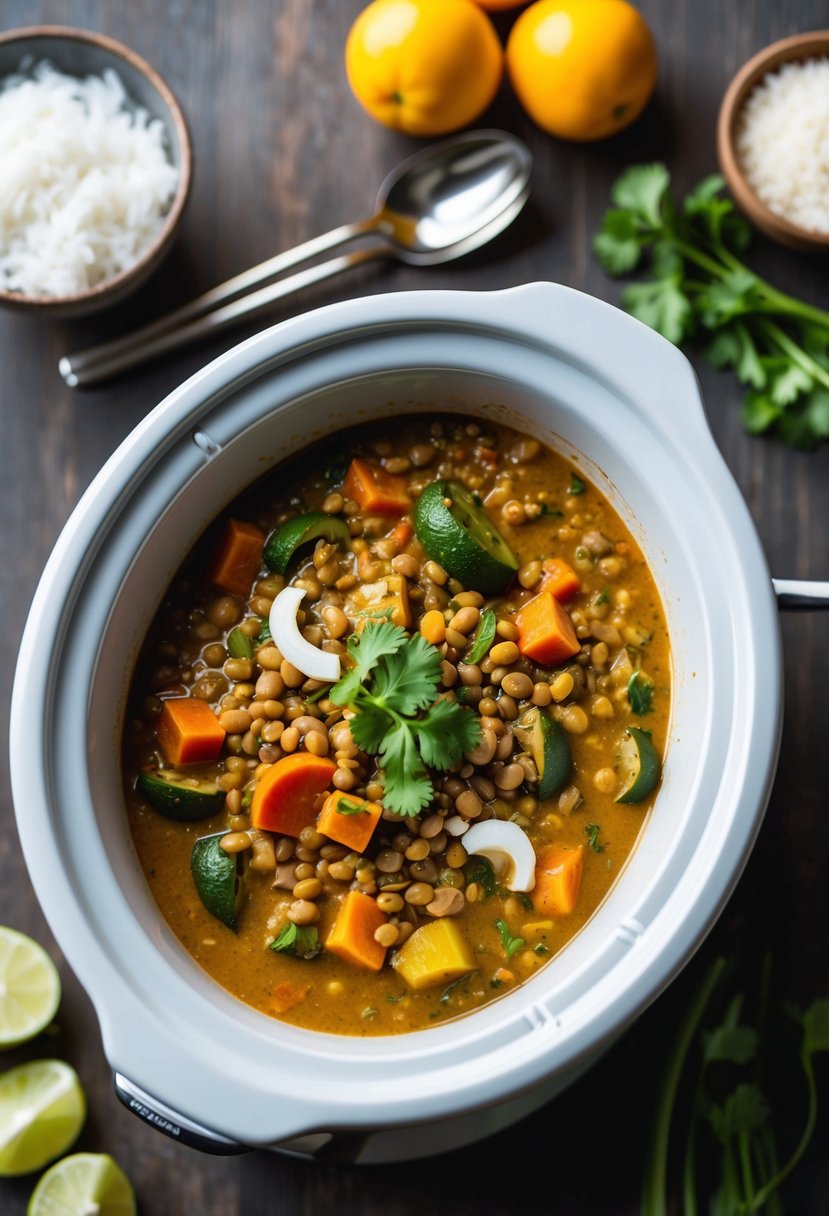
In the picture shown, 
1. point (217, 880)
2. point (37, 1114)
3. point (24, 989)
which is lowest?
point (37, 1114)

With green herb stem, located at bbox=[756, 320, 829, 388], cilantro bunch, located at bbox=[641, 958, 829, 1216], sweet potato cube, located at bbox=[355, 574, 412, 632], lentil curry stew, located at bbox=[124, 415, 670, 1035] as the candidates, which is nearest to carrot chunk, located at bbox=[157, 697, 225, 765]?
lentil curry stew, located at bbox=[124, 415, 670, 1035]

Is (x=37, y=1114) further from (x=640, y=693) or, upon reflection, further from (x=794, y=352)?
(x=794, y=352)

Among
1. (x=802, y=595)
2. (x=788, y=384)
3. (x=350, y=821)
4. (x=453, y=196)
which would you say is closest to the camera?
(x=802, y=595)

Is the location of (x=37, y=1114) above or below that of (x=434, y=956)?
below

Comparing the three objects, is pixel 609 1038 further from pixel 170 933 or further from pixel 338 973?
pixel 170 933

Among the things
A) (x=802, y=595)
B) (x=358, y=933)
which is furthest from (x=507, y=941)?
(x=802, y=595)

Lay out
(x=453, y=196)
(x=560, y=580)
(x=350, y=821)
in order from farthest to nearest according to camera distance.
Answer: (x=453, y=196) < (x=560, y=580) < (x=350, y=821)

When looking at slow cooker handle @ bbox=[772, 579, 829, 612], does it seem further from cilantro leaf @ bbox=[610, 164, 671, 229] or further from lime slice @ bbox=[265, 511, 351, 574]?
cilantro leaf @ bbox=[610, 164, 671, 229]
